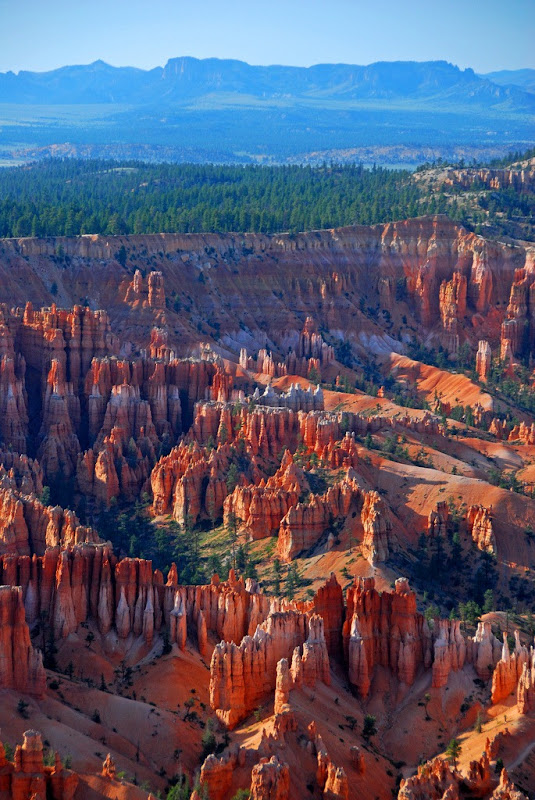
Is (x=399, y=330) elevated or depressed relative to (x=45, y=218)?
depressed

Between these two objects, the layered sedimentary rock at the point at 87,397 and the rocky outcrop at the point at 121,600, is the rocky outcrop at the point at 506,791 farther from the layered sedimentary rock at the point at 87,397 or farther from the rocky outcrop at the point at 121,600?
the layered sedimentary rock at the point at 87,397

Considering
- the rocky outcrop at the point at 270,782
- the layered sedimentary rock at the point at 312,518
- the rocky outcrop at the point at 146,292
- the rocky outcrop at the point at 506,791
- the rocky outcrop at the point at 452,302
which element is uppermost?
the rocky outcrop at the point at 146,292

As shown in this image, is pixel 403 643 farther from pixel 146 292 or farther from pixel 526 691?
pixel 146 292

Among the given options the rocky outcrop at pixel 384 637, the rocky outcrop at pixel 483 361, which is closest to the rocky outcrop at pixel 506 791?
the rocky outcrop at pixel 384 637

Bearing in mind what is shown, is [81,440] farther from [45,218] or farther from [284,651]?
[284,651]

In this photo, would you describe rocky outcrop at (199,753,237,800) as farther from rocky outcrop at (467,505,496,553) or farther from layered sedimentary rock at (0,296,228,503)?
layered sedimentary rock at (0,296,228,503)

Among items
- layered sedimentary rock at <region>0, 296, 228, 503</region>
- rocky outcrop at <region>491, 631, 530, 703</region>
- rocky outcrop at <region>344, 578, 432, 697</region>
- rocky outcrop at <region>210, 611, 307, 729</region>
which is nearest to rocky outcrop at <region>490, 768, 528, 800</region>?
rocky outcrop at <region>491, 631, 530, 703</region>

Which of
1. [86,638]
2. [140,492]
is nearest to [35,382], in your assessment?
[140,492]

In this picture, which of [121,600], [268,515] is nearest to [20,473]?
[268,515]
